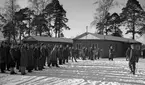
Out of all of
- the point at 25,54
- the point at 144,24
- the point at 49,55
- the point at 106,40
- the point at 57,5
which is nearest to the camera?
the point at 25,54

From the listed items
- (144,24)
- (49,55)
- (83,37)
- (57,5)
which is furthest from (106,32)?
(49,55)

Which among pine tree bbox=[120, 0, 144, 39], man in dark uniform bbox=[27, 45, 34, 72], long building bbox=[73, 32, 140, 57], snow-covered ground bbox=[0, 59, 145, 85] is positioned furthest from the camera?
pine tree bbox=[120, 0, 144, 39]

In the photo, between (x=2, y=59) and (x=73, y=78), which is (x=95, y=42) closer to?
(x=2, y=59)

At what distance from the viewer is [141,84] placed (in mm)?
9586

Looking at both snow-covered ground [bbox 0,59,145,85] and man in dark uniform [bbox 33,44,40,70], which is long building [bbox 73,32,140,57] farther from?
snow-covered ground [bbox 0,59,145,85]

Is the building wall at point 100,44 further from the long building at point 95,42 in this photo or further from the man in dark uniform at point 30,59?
the man in dark uniform at point 30,59

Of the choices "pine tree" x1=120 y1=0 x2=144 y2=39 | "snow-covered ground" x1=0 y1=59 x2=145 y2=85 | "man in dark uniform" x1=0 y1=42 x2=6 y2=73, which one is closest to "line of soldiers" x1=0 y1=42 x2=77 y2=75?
"man in dark uniform" x1=0 y1=42 x2=6 y2=73

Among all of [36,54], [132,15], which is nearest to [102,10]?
[132,15]

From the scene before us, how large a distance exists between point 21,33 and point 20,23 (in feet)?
7.99

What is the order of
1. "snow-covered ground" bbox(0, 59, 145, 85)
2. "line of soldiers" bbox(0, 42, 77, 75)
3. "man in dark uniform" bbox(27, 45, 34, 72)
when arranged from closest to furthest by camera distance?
1. "snow-covered ground" bbox(0, 59, 145, 85)
2. "line of soldiers" bbox(0, 42, 77, 75)
3. "man in dark uniform" bbox(27, 45, 34, 72)

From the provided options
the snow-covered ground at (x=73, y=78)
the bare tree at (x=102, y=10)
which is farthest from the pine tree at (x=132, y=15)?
the snow-covered ground at (x=73, y=78)

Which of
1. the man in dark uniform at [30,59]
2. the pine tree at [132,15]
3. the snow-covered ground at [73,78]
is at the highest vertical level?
the pine tree at [132,15]

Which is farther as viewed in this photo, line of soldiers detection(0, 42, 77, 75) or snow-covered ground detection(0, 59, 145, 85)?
line of soldiers detection(0, 42, 77, 75)

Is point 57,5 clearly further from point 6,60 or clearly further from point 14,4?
point 6,60
